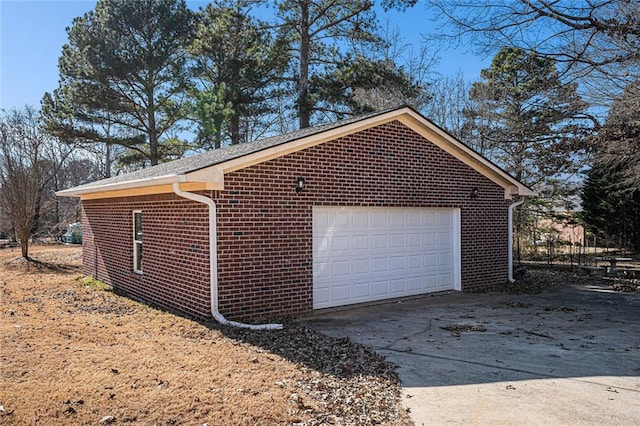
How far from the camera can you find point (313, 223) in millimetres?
8898

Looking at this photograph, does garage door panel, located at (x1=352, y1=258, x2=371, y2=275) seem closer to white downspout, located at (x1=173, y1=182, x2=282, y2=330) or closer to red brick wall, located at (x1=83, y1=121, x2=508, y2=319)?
red brick wall, located at (x1=83, y1=121, x2=508, y2=319)

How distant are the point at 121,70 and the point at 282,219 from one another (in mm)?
16771

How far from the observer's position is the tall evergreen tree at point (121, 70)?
21.3 metres

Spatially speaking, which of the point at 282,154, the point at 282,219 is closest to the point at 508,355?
the point at 282,219

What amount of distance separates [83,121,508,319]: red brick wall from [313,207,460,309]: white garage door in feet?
0.89

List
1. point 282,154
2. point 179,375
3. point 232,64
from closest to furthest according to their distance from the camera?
point 179,375, point 282,154, point 232,64

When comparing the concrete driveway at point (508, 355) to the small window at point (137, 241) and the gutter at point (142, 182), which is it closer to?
the gutter at point (142, 182)

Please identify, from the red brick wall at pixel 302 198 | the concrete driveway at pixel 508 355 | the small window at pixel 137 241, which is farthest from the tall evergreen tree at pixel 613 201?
the small window at pixel 137 241

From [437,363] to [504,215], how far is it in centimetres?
766

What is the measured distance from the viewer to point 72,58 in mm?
21922

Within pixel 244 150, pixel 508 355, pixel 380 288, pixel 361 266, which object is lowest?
pixel 508 355

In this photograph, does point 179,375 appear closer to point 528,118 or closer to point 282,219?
point 282,219

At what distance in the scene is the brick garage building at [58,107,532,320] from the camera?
25.9 feet

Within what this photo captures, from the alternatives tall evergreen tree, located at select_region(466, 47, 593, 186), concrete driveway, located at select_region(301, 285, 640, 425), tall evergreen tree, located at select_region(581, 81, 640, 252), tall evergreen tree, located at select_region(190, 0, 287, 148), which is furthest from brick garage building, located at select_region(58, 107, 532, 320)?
tall evergreen tree, located at select_region(190, 0, 287, 148)
